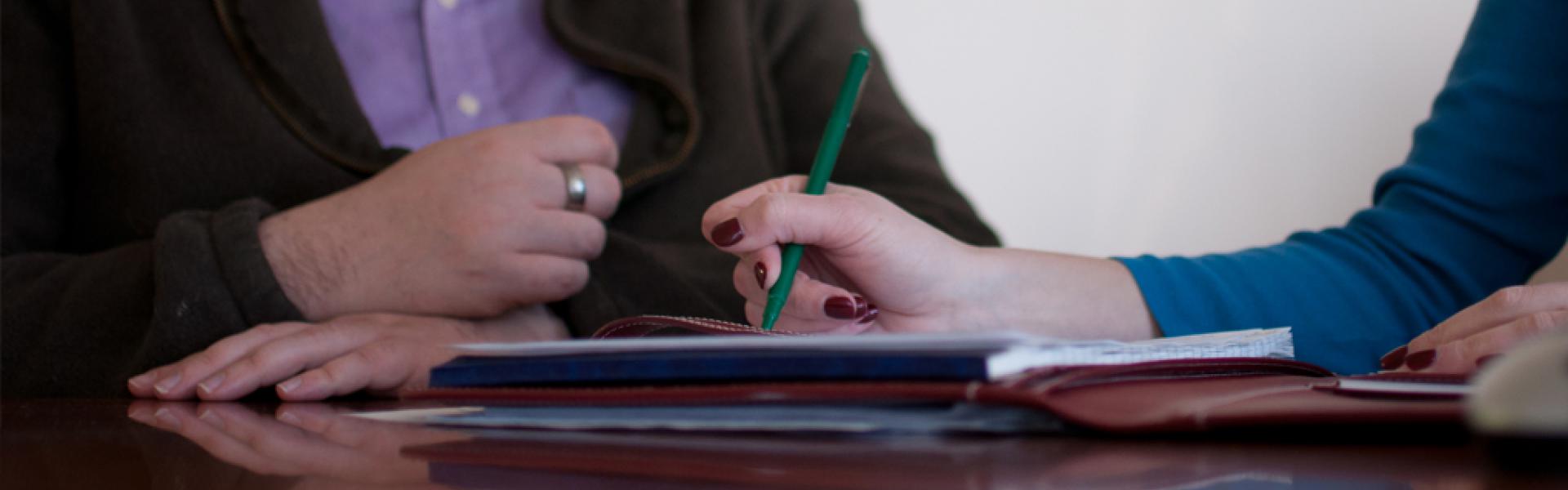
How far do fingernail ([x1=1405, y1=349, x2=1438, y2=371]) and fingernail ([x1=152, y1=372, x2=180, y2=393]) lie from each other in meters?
0.74

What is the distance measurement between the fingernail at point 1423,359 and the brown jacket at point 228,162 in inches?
23.5

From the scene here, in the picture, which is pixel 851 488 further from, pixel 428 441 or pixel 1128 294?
pixel 1128 294

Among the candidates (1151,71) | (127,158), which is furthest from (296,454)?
(1151,71)

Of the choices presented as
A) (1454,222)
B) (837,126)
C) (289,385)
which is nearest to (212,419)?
(289,385)

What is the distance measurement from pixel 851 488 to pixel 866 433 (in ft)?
0.38

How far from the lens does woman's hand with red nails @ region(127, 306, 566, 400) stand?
0.74 m

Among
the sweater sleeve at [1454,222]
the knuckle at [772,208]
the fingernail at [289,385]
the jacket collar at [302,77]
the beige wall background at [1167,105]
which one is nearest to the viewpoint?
the knuckle at [772,208]

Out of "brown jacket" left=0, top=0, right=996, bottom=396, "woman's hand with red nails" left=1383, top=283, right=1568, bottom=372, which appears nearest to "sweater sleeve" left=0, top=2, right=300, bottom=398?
"brown jacket" left=0, top=0, right=996, bottom=396

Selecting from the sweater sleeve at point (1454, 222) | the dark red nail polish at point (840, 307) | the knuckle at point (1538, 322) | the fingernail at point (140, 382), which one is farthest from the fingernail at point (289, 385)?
the knuckle at point (1538, 322)

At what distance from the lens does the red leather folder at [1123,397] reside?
0.33 metres

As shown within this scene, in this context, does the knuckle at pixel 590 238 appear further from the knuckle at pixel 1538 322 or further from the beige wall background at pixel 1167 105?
the knuckle at pixel 1538 322

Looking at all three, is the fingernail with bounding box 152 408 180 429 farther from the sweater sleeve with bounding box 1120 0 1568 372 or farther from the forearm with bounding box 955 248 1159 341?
the sweater sleeve with bounding box 1120 0 1568 372

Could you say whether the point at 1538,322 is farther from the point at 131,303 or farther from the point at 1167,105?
the point at 1167,105

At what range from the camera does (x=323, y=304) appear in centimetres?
90
